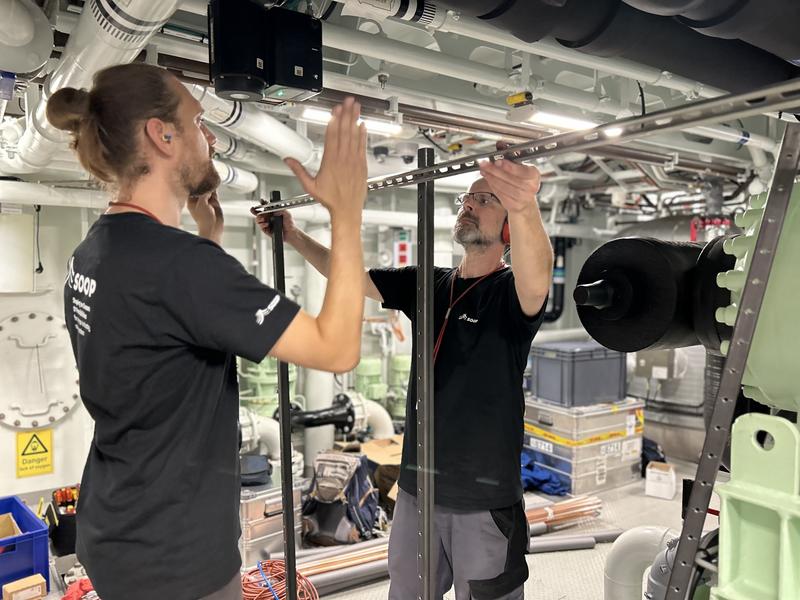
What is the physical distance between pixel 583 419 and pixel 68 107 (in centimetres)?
406

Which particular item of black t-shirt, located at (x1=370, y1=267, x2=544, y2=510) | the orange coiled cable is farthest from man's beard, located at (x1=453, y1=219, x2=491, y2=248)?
the orange coiled cable

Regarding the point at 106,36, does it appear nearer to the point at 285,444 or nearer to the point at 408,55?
the point at 408,55

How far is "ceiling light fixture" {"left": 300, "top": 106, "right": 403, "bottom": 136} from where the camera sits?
2.51 metres

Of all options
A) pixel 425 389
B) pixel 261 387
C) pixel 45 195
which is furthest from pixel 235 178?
pixel 425 389

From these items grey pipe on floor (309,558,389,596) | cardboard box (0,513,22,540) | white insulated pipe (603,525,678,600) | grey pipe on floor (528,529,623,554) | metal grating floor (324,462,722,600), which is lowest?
metal grating floor (324,462,722,600)

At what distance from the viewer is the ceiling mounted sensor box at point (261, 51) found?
4.29ft

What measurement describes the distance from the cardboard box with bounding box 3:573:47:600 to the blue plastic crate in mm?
79

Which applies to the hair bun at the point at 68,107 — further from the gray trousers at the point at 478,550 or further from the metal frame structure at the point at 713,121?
the gray trousers at the point at 478,550

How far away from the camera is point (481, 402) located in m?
1.62

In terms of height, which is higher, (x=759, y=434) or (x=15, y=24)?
(x=15, y=24)

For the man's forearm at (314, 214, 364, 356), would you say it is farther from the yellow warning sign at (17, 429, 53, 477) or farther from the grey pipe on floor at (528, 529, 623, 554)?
the yellow warning sign at (17, 429, 53, 477)

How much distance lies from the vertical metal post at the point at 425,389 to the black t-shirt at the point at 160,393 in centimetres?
37

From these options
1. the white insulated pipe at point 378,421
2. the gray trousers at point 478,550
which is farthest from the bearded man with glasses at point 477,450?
the white insulated pipe at point 378,421

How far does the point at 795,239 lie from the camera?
73cm
